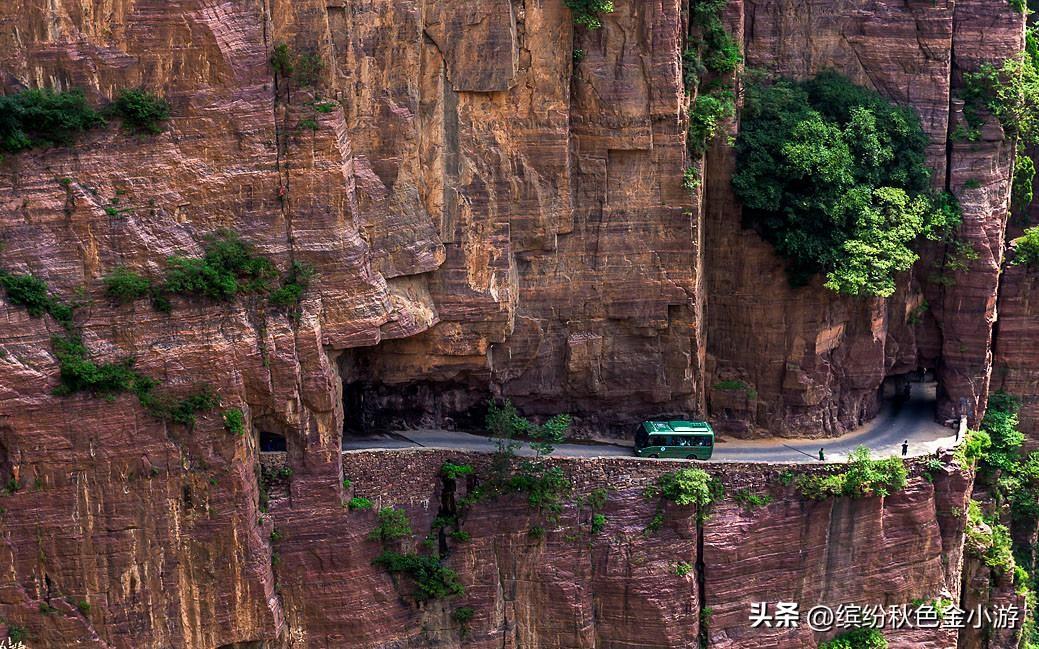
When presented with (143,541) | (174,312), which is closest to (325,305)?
(174,312)

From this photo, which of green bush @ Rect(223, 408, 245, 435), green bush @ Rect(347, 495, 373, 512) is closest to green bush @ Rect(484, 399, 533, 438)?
green bush @ Rect(347, 495, 373, 512)

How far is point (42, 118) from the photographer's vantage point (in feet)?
92.7

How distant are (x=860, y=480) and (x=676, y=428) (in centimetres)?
442

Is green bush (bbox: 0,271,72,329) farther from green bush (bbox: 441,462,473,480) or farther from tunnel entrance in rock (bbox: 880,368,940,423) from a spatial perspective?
tunnel entrance in rock (bbox: 880,368,940,423)

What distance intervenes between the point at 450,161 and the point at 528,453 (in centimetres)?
695

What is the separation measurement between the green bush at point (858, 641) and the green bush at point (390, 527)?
10570 mm

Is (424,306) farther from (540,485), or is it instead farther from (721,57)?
(721,57)

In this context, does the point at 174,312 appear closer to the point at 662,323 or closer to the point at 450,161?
the point at 450,161

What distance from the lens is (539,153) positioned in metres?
34.1

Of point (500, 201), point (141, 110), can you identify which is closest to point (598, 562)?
point (500, 201)

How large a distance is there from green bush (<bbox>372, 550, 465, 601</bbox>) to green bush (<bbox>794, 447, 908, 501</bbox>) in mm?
8347

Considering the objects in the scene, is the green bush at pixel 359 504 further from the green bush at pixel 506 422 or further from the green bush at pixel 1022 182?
the green bush at pixel 1022 182

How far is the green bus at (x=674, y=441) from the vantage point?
115 ft

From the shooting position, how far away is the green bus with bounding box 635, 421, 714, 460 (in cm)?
3509
